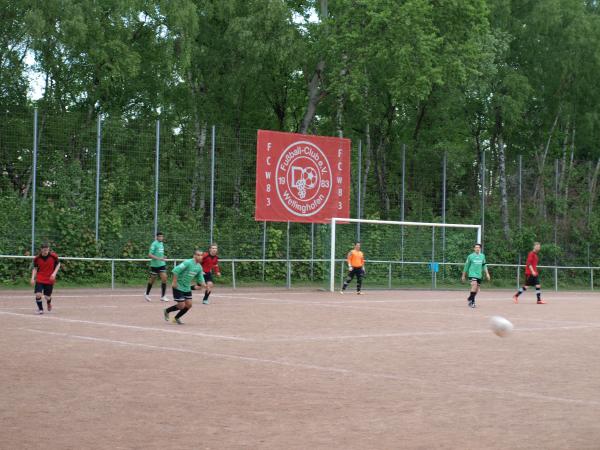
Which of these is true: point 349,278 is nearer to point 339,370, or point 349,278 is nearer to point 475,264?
point 475,264

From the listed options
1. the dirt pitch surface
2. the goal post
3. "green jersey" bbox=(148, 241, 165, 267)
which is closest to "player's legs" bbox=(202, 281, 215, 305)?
"green jersey" bbox=(148, 241, 165, 267)

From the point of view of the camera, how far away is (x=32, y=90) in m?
46.4

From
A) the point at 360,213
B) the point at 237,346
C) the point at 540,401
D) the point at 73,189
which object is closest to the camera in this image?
the point at 540,401

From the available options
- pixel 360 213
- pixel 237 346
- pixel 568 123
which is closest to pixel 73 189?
pixel 360 213

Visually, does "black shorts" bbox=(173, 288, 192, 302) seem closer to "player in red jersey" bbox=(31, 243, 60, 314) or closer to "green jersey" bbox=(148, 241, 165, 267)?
"player in red jersey" bbox=(31, 243, 60, 314)

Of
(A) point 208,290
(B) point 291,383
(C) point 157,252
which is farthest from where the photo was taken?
(C) point 157,252

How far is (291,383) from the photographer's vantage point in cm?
1220

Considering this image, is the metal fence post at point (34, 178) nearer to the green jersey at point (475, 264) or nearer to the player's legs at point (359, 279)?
the player's legs at point (359, 279)

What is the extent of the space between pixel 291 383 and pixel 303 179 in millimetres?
26099

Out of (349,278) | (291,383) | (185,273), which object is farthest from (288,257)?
(291,383)

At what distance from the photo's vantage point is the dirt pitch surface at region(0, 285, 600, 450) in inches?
353

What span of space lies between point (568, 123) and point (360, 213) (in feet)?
76.5

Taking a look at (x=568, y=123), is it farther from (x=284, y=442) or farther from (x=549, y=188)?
(x=284, y=442)

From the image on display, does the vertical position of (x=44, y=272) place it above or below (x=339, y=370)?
above
